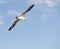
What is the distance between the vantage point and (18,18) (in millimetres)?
50188

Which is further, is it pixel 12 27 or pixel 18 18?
pixel 12 27

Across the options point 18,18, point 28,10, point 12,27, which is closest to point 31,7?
point 28,10

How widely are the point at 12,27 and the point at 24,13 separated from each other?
20.1 feet

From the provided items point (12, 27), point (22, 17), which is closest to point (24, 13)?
point (22, 17)

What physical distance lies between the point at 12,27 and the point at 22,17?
6079mm

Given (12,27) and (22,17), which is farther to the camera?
(12,27)

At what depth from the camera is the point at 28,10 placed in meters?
49.0

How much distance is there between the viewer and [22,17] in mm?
48906

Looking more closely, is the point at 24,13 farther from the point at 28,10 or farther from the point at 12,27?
the point at 12,27

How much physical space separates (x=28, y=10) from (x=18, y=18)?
3.15 metres

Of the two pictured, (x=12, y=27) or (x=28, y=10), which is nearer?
(x=28, y=10)

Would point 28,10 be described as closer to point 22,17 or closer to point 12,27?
point 22,17

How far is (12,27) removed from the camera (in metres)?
53.9

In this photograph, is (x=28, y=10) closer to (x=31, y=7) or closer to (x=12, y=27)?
(x=31, y=7)
